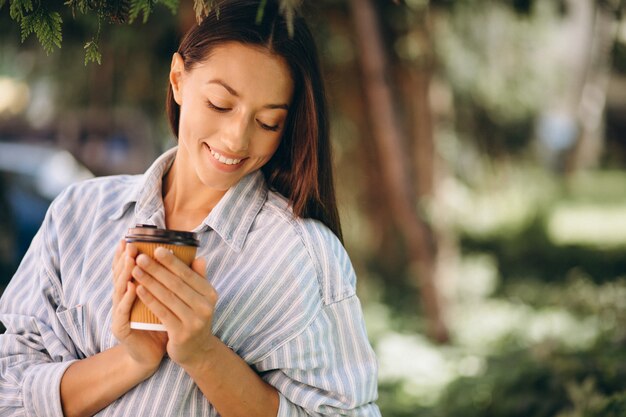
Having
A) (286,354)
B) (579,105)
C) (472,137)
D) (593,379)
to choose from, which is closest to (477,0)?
(472,137)

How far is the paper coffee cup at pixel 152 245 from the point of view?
1.49 m

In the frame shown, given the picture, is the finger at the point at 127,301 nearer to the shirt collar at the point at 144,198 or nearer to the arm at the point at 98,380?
the arm at the point at 98,380

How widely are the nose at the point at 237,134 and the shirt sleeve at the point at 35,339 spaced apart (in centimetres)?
56

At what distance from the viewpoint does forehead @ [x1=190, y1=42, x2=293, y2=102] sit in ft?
5.81

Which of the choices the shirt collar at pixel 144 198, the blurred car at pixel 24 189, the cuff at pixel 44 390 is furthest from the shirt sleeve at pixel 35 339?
the blurred car at pixel 24 189

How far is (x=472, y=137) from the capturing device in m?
7.12

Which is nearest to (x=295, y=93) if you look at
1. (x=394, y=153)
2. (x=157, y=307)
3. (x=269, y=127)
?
(x=269, y=127)

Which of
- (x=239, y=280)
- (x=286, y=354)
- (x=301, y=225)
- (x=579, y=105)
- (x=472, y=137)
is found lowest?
(x=286, y=354)

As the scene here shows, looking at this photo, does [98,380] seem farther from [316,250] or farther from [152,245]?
[316,250]

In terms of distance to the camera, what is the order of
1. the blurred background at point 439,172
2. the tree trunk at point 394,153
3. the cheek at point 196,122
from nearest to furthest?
the cheek at point 196,122 < the blurred background at point 439,172 < the tree trunk at point 394,153

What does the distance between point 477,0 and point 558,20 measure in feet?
2.72

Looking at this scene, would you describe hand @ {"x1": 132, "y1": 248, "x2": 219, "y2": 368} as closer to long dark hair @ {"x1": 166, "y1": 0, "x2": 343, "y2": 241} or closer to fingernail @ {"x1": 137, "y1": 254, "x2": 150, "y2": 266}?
fingernail @ {"x1": 137, "y1": 254, "x2": 150, "y2": 266}

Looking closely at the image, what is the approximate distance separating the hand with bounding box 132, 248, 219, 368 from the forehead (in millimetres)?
A: 455

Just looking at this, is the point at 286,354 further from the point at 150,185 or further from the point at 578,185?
the point at 578,185
